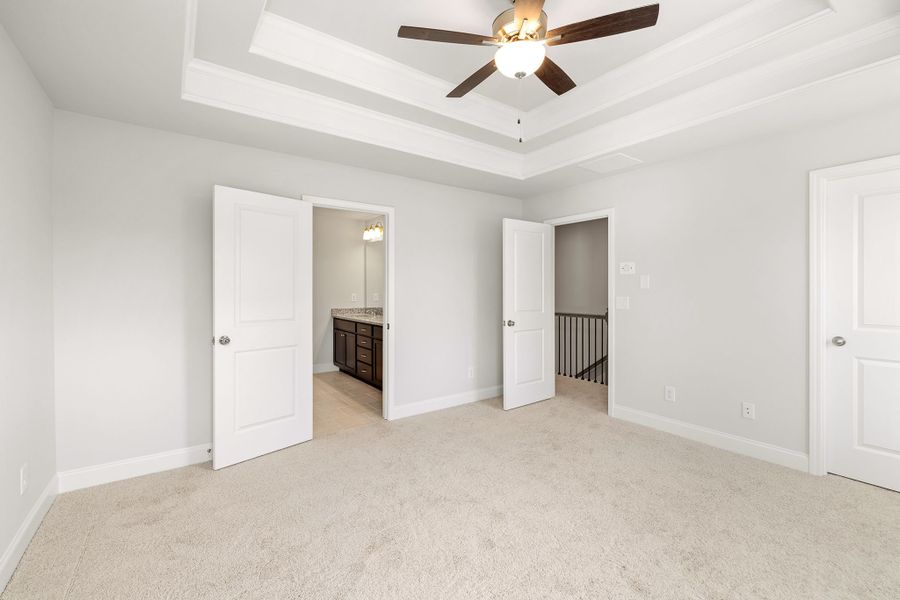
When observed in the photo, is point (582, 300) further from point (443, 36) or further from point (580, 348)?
point (443, 36)

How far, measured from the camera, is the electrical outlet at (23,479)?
77.6 inches

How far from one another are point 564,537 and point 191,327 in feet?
9.32

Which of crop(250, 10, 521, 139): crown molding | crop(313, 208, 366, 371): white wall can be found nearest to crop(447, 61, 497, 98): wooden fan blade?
crop(250, 10, 521, 139): crown molding

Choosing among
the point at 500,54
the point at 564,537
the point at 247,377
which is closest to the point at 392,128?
the point at 500,54

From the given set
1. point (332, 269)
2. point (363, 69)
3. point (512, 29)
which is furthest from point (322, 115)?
point (332, 269)

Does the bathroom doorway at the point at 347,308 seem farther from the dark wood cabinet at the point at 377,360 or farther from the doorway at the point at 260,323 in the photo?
the doorway at the point at 260,323

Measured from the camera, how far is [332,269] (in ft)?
21.2

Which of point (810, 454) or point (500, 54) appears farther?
point (810, 454)

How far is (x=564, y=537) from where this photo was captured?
2.07 metres

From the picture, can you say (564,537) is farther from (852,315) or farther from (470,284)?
(470,284)

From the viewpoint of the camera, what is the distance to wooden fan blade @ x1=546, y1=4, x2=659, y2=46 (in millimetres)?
1646

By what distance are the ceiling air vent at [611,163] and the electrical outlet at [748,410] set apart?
2.18 m

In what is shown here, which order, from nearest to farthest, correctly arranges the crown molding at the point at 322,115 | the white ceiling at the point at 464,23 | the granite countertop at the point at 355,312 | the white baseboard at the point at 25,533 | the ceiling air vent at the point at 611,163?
the white baseboard at the point at 25,533 < the white ceiling at the point at 464,23 < the crown molding at the point at 322,115 < the ceiling air vent at the point at 611,163 < the granite countertop at the point at 355,312

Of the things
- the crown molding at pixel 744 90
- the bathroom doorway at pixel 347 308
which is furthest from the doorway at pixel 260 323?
the crown molding at pixel 744 90
